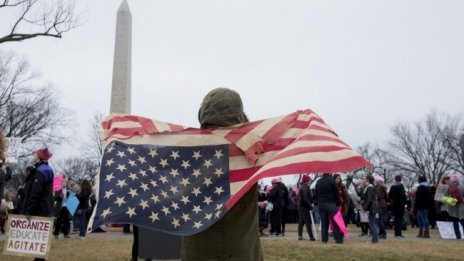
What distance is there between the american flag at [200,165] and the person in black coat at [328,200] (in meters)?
8.86

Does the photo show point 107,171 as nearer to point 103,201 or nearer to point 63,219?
point 103,201

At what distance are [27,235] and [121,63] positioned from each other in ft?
47.9

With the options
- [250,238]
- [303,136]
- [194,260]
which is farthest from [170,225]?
[303,136]

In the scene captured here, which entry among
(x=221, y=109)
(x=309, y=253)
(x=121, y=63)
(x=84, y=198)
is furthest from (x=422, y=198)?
(x=221, y=109)

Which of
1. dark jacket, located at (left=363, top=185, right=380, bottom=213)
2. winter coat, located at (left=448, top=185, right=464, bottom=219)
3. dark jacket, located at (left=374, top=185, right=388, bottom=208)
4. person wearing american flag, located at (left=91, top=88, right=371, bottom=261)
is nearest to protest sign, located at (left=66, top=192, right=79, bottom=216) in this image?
dark jacket, located at (left=363, top=185, right=380, bottom=213)

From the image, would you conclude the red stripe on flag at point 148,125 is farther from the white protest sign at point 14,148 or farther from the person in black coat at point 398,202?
the person in black coat at point 398,202

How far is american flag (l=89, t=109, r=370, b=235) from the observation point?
2.74 meters

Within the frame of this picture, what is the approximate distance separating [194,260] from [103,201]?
691 millimetres

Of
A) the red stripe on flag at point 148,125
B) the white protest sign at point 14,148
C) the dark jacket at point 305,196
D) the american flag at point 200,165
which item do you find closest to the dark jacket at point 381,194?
the dark jacket at point 305,196

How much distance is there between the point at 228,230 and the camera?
2717 mm

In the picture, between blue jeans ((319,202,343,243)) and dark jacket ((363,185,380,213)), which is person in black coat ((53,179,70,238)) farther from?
dark jacket ((363,185,380,213))

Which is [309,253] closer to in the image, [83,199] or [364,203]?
[364,203]

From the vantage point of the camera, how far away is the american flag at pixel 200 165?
9.00 feet

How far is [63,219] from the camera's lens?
15.2 metres
